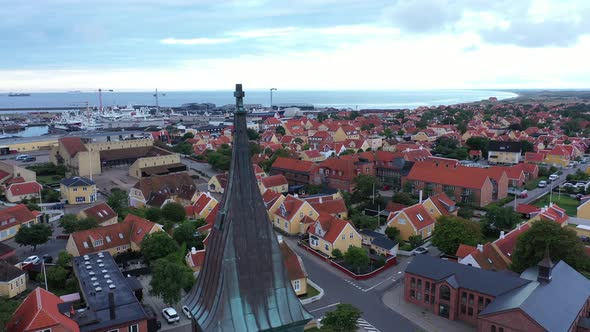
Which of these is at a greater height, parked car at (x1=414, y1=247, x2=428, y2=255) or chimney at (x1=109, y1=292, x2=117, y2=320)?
chimney at (x1=109, y1=292, x2=117, y2=320)

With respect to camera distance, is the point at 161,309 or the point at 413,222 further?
the point at 413,222

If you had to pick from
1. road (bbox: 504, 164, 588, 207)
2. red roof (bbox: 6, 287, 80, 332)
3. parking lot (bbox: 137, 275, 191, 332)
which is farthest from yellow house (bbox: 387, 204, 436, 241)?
red roof (bbox: 6, 287, 80, 332)

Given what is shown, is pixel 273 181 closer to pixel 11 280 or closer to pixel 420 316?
pixel 420 316

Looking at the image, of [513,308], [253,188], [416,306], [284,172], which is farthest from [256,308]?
[284,172]

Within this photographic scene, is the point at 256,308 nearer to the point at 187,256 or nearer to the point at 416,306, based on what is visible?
the point at 416,306

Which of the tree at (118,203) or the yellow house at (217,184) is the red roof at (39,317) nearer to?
the tree at (118,203)

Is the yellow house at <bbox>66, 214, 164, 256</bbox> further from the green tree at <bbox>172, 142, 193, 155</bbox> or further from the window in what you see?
the green tree at <bbox>172, 142, 193, 155</bbox>

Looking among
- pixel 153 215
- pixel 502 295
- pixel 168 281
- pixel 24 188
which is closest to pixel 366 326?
pixel 502 295
